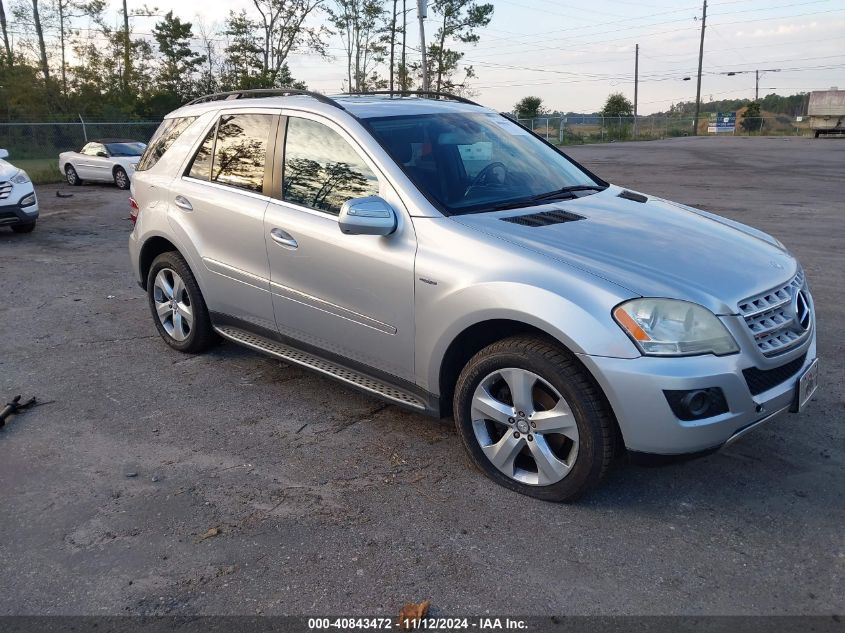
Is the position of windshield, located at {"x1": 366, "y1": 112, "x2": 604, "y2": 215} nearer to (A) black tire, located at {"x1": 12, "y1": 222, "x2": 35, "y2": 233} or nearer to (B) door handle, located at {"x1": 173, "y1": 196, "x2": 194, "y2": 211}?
(B) door handle, located at {"x1": 173, "y1": 196, "x2": 194, "y2": 211}

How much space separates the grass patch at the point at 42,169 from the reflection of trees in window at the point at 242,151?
1928 cm

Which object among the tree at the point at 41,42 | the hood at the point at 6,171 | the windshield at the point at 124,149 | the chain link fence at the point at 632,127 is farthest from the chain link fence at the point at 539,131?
the tree at the point at 41,42

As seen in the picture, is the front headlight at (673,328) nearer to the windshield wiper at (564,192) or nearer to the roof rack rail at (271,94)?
the windshield wiper at (564,192)

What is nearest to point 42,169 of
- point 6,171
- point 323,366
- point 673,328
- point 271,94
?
point 6,171

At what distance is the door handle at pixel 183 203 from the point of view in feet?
16.3

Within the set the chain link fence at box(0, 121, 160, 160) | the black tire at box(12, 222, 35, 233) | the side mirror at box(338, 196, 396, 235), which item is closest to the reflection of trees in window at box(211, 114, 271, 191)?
the side mirror at box(338, 196, 396, 235)

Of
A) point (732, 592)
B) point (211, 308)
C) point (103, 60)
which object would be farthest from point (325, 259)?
point (103, 60)

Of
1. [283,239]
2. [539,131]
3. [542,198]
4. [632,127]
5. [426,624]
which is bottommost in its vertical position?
[426,624]

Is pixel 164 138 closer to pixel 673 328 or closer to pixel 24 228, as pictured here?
pixel 673 328

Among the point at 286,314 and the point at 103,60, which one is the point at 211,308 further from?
the point at 103,60

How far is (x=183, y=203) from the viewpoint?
5008 millimetres

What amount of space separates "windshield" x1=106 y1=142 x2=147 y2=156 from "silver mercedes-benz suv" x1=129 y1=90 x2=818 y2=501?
631 inches

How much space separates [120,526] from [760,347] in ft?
9.47

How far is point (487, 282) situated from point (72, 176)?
2050cm
